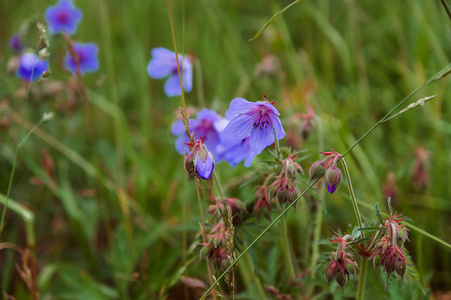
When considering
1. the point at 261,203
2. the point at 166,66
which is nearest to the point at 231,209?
the point at 261,203

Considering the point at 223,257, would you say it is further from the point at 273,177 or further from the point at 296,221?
the point at 296,221

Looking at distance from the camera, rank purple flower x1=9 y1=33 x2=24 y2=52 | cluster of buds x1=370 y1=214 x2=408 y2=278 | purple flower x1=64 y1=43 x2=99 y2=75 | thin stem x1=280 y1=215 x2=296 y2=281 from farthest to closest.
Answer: purple flower x1=64 y1=43 x2=99 y2=75 → purple flower x1=9 y1=33 x2=24 y2=52 → thin stem x1=280 y1=215 x2=296 y2=281 → cluster of buds x1=370 y1=214 x2=408 y2=278

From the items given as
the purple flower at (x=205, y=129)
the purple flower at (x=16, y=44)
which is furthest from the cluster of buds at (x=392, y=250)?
the purple flower at (x=16, y=44)

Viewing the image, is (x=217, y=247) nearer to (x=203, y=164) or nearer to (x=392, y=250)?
(x=203, y=164)

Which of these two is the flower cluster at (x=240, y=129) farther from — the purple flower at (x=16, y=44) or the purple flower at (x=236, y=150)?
the purple flower at (x=16, y=44)

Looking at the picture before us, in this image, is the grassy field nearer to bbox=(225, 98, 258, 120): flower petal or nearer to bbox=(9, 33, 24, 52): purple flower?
bbox=(9, 33, 24, 52): purple flower

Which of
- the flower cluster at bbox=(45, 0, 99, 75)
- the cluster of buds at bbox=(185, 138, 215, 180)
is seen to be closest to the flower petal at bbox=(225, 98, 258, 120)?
the cluster of buds at bbox=(185, 138, 215, 180)
